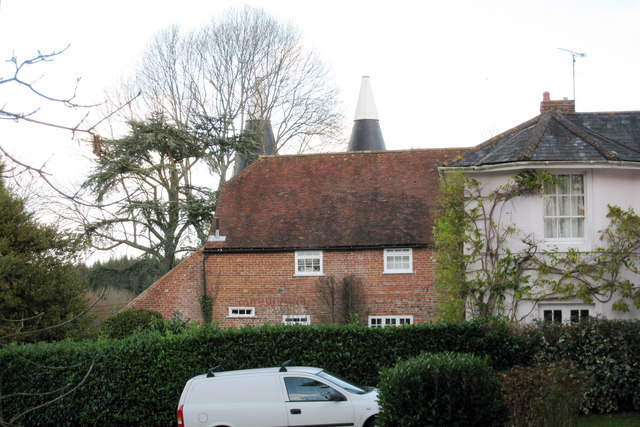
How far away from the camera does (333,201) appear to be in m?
27.5

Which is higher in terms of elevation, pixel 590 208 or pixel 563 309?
pixel 590 208

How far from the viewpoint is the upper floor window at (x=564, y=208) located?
17.0 m

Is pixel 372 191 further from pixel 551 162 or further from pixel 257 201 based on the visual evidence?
pixel 551 162

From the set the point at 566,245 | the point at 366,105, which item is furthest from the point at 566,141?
the point at 366,105

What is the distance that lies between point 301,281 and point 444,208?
8437 millimetres

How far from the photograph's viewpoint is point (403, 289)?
990 inches

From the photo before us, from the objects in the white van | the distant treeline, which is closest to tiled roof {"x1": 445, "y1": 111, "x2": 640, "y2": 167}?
the white van

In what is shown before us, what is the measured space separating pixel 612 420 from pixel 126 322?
16413mm

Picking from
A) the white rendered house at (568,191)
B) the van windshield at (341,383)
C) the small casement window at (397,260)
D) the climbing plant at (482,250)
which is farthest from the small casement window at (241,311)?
the van windshield at (341,383)

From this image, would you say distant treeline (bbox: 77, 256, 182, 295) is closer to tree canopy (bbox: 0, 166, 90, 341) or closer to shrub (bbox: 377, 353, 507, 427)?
tree canopy (bbox: 0, 166, 90, 341)

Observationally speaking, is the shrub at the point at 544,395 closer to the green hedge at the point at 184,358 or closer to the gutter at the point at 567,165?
the green hedge at the point at 184,358

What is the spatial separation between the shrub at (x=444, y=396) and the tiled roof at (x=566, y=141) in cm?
853

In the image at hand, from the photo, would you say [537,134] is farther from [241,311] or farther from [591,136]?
[241,311]

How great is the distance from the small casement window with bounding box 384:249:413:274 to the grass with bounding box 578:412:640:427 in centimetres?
1162
